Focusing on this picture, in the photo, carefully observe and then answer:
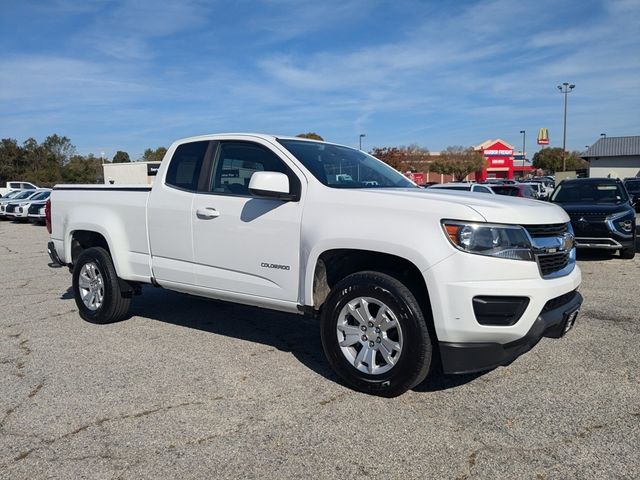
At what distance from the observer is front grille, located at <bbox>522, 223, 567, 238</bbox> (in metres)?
3.88

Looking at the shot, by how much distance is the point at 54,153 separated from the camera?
231 ft

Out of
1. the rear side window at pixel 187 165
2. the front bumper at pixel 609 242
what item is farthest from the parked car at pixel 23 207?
the front bumper at pixel 609 242

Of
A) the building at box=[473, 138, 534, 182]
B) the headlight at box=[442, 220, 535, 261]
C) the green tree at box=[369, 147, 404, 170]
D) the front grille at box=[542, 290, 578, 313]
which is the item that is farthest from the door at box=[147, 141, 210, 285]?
the building at box=[473, 138, 534, 182]

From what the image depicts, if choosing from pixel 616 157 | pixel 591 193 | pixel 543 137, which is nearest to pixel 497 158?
pixel 543 137

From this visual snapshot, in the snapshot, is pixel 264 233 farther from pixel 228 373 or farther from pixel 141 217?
pixel 141 217

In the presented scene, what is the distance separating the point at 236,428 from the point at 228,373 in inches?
40.7

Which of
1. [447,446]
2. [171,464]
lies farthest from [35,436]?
[447,446]

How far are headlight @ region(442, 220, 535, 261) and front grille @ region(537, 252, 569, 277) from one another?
16 cm

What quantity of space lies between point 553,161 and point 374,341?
3670 inches

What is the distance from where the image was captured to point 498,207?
3.82 m

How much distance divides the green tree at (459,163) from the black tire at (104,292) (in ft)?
220

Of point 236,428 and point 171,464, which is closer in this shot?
point 171,464

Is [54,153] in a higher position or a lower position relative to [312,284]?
higher

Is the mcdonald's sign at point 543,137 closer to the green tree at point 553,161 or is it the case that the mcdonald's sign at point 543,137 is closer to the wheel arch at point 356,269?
the green tree at point 553,161
